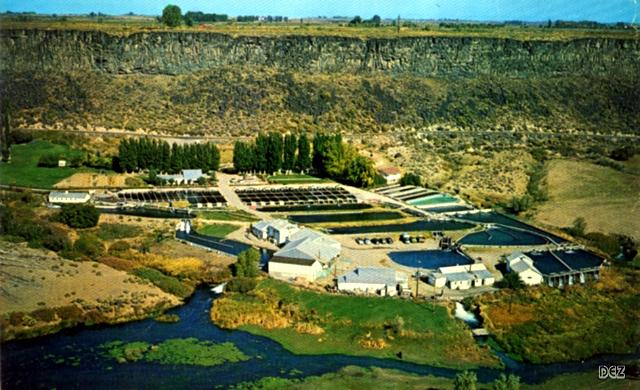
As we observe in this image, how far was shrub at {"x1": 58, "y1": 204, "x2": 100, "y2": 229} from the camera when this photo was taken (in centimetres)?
5225

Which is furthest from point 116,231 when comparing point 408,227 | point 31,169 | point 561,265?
point 561,265

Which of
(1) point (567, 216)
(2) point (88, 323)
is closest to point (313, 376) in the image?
(2) point (88, 323)

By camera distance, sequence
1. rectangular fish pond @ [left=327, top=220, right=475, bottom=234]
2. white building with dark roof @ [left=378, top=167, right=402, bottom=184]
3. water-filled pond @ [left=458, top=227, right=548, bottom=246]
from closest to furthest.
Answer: water-filled pond @ [left=458, top=227, right=548, bottom=246]
rectangular fish pond @ [left=327, top=220, right=475, bottom=234]
white building with dark roof @ [left=378, top=167, right=402, bottom=184]

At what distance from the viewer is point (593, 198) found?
65250mm

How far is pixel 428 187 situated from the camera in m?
69.8

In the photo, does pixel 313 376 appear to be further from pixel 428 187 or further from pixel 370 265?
pixel 428 187

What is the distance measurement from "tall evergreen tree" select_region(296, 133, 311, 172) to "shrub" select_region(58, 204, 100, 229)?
2322cm

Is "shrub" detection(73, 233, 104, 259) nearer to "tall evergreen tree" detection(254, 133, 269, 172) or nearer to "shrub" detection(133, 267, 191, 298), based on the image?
"shrub" detection(133, 267, 191, 298)

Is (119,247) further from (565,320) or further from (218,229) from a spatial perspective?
(565,320)

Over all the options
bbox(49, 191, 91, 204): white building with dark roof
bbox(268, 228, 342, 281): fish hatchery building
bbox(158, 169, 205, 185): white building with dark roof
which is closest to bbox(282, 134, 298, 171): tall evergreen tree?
bbox(158, 169, 205, 185): white building with dark roof

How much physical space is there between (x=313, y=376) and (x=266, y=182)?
121 feet

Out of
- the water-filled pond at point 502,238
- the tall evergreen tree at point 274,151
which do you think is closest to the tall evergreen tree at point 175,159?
the tall evergreen tree at point 274,151

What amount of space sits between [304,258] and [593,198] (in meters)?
30.7

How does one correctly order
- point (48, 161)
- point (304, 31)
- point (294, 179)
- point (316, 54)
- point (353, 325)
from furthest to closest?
1. point (304, 31)
2. point (316, 54)
3. point (294, 179)
4. point (48, 161)
5. point (353, 325)
